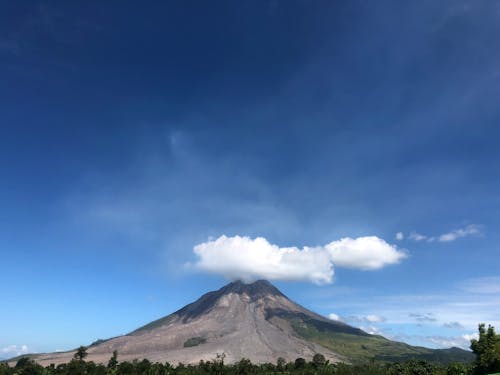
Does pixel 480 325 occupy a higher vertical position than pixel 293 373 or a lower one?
higher

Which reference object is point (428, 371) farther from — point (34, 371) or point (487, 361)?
point (34, 371)

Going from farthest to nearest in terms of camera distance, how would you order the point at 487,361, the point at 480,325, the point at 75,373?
the point at 75,373
the point at 480,325
the point at 487,361

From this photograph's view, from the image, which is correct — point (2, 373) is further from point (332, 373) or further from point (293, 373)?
point (332, 373)

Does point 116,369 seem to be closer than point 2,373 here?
Yes

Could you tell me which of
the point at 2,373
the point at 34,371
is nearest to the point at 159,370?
the point at 34,371

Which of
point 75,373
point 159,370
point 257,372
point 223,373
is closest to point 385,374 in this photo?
point 257,372

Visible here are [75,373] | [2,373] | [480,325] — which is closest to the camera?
[480,325]
